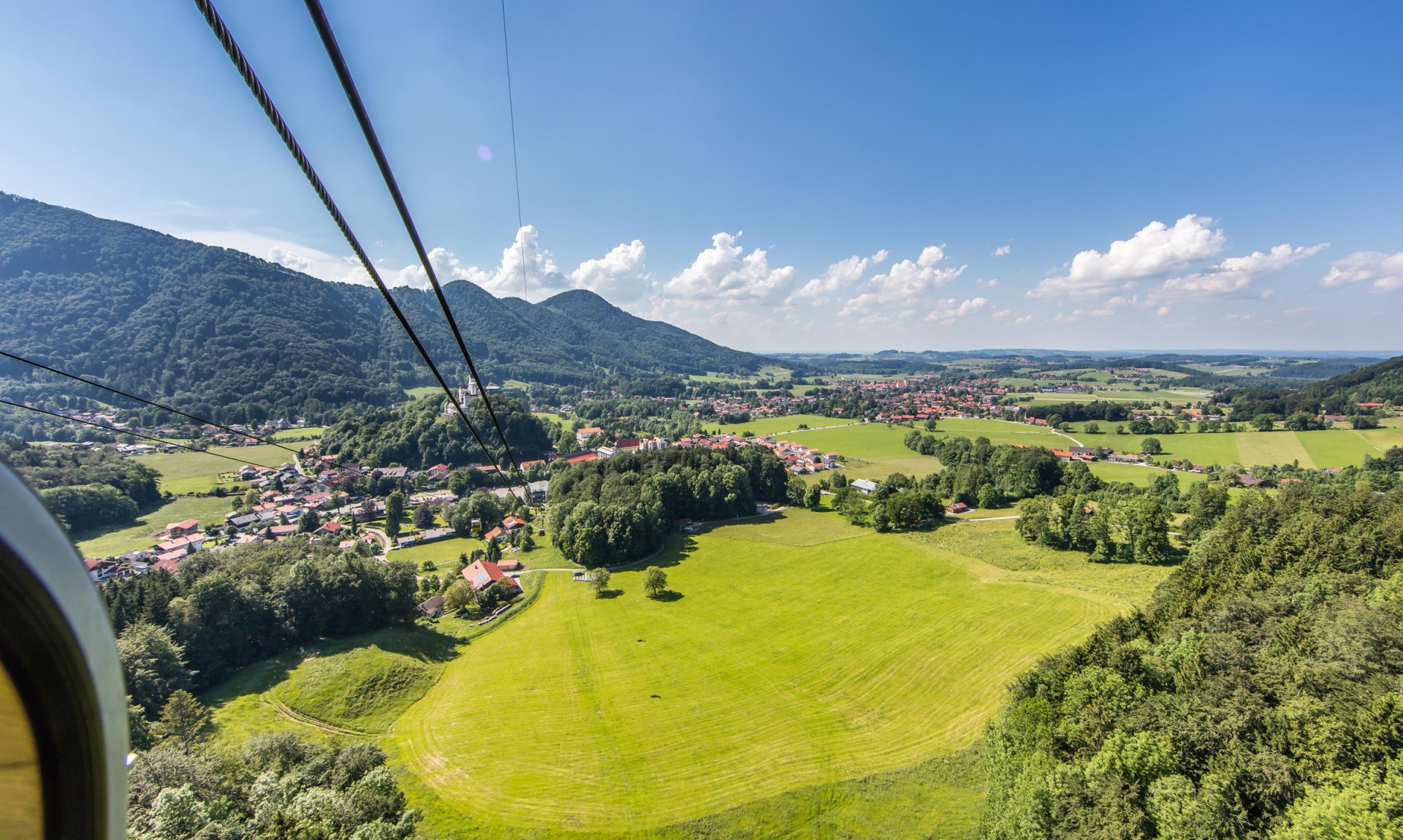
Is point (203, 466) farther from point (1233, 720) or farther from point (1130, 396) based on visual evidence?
point (1130, 396)

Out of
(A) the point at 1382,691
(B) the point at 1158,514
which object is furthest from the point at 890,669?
(B) the point at 1158,514

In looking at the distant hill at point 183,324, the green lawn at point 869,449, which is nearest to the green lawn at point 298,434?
the distant hill at point 183,324

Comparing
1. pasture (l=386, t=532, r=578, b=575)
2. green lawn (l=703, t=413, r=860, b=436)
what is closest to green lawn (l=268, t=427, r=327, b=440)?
pasture (l=386, t=532, r=578, b=575)

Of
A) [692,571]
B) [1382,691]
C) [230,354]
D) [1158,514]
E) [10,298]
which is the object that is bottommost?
[692,571]

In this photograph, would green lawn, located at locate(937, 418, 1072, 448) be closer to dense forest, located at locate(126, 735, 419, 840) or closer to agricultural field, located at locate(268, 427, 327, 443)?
dense forest, located at locate(126, 735, 419, 840)

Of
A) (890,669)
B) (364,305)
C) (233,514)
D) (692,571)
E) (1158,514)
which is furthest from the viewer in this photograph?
(364,305)

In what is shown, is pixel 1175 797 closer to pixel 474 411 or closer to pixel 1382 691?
pixel 1382 691
